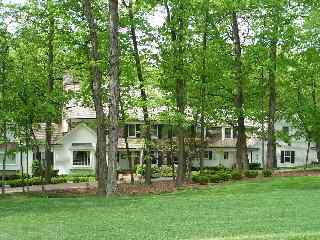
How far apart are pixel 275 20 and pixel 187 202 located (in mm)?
18693

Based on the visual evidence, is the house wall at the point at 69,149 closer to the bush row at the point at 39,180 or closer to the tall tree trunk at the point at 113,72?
the bush row at the point at 39,180

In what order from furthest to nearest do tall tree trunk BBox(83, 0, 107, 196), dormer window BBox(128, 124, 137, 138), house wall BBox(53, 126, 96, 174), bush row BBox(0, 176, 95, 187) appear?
dormer window BBox(128, 124, 137, 138)
house wall BBox(53, 126, 96, 174)
bush row BBox(0, 176, 95, 187)
tall tree trunk BBox(83, 0, 107, 196)

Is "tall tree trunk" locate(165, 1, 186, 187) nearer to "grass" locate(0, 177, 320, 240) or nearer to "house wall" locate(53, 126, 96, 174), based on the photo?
"grass" locate(0, 177, 320, 240)

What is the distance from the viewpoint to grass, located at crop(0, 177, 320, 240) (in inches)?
539

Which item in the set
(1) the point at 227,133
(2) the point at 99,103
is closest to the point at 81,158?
(1) the point at 227,133

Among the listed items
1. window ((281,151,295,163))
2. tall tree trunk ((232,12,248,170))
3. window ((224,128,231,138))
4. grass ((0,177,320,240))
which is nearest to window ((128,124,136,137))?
window ((224,128,231,138))

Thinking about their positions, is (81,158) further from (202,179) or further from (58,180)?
(202,179)

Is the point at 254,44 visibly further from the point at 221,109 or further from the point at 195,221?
the point at 195,221

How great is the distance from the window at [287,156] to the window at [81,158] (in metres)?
25.6

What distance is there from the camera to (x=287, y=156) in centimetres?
7344

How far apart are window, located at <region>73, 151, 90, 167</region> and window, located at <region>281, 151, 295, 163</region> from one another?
25.6 meters

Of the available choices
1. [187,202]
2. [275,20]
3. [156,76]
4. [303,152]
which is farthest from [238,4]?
[303,152]

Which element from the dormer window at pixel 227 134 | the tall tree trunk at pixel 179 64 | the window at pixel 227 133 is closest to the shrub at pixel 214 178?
the tall tree trunk at pixel 179 64

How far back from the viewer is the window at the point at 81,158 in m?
57.8
